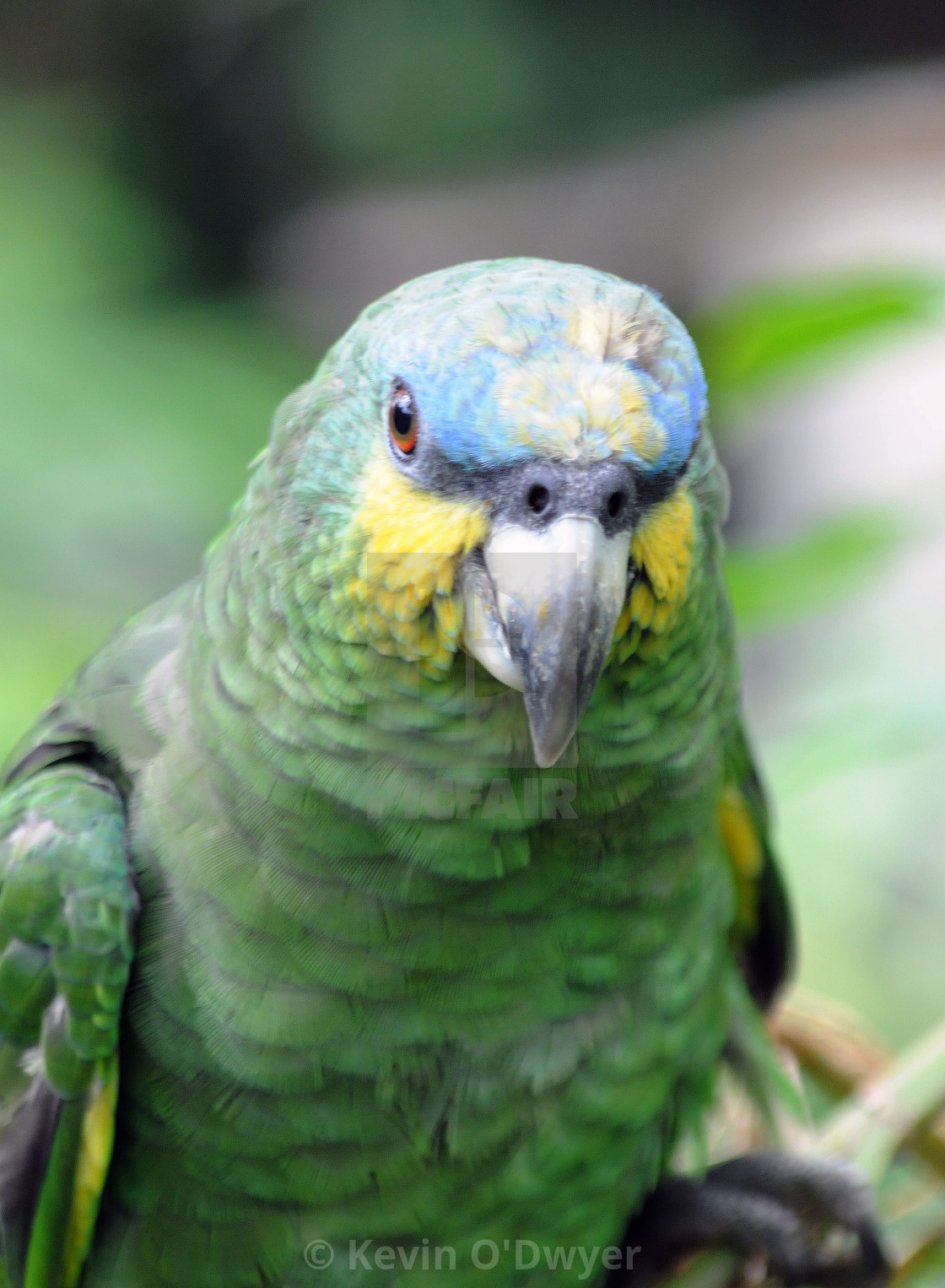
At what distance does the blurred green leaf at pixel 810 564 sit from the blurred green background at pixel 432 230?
346 mm

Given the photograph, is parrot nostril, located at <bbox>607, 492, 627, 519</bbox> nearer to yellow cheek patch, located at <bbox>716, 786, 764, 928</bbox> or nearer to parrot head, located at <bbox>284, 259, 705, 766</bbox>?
parrot head, located at <bbox>284, 259, 705, 766</bbox>

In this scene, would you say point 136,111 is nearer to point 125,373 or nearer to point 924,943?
point 125,373

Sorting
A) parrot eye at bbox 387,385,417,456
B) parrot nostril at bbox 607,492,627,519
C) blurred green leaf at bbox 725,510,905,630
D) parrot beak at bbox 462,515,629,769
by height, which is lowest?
blurred green leaf at bbox 725,510,905,630

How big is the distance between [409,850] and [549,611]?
0.25m

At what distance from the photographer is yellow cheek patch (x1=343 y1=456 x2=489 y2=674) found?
843 mm

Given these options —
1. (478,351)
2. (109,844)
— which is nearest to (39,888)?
(109,844)

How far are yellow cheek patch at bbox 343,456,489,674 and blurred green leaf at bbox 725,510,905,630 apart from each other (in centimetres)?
54

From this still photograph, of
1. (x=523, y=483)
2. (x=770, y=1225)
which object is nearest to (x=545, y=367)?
(x=523, y=483)

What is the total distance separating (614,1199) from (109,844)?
1.85ft

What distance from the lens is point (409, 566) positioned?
2.80ft

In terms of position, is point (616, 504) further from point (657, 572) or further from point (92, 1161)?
point (92, 1161)

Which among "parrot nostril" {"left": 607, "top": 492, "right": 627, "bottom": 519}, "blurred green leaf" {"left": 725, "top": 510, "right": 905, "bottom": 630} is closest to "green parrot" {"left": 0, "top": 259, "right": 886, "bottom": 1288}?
"parrot nostril" {"left": 607, "top": 492, "right": 627, "bottom": 519}

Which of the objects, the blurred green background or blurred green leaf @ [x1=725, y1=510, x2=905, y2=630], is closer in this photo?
blurred green leaf @ [x1=725, y1=510, x2=905, y2=630]

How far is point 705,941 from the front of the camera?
1.19 meters
